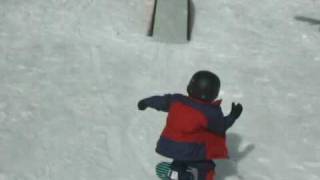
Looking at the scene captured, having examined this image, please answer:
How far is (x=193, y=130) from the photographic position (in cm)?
583

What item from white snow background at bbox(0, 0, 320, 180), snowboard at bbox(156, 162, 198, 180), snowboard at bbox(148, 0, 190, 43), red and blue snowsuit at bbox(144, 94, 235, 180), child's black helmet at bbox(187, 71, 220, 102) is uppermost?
child's black helmet at bbox(187, 71, 220, 102)

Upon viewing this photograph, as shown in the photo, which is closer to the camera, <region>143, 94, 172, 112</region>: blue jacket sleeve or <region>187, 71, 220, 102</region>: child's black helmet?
<region>187, 71, 220, 102</region>: child's black helmet

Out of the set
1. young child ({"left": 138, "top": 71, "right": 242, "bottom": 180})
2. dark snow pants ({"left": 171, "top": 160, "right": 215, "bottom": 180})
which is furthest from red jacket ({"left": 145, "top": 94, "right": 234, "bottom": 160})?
dark snow pants ({"left": 171, "top": 160, "right": 215, "bottom": 180})

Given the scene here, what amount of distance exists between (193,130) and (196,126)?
0.05 meters

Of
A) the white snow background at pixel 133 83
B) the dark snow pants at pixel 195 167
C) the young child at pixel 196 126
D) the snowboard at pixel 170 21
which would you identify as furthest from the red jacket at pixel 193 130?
the snowboard at pixel 170 21

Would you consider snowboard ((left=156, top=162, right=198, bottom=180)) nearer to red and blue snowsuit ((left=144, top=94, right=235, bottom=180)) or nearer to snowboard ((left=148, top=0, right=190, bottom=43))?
red and blue snowsuit ((left=144, top=94, right=235, bottom=180))

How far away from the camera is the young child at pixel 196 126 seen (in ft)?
19.1

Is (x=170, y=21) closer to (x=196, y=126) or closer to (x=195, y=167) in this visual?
(x=195, y=167)

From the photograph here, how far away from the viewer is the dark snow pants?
19.8 feet

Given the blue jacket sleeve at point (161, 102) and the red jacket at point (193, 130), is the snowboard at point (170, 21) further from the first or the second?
the red jacket at point (193, 130)

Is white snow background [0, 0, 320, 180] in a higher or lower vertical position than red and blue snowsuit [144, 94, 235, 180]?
lower

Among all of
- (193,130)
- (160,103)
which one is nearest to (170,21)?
(160,103)

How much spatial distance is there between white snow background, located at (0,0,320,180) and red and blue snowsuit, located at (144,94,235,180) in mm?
1344

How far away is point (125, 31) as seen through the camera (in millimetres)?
10562
